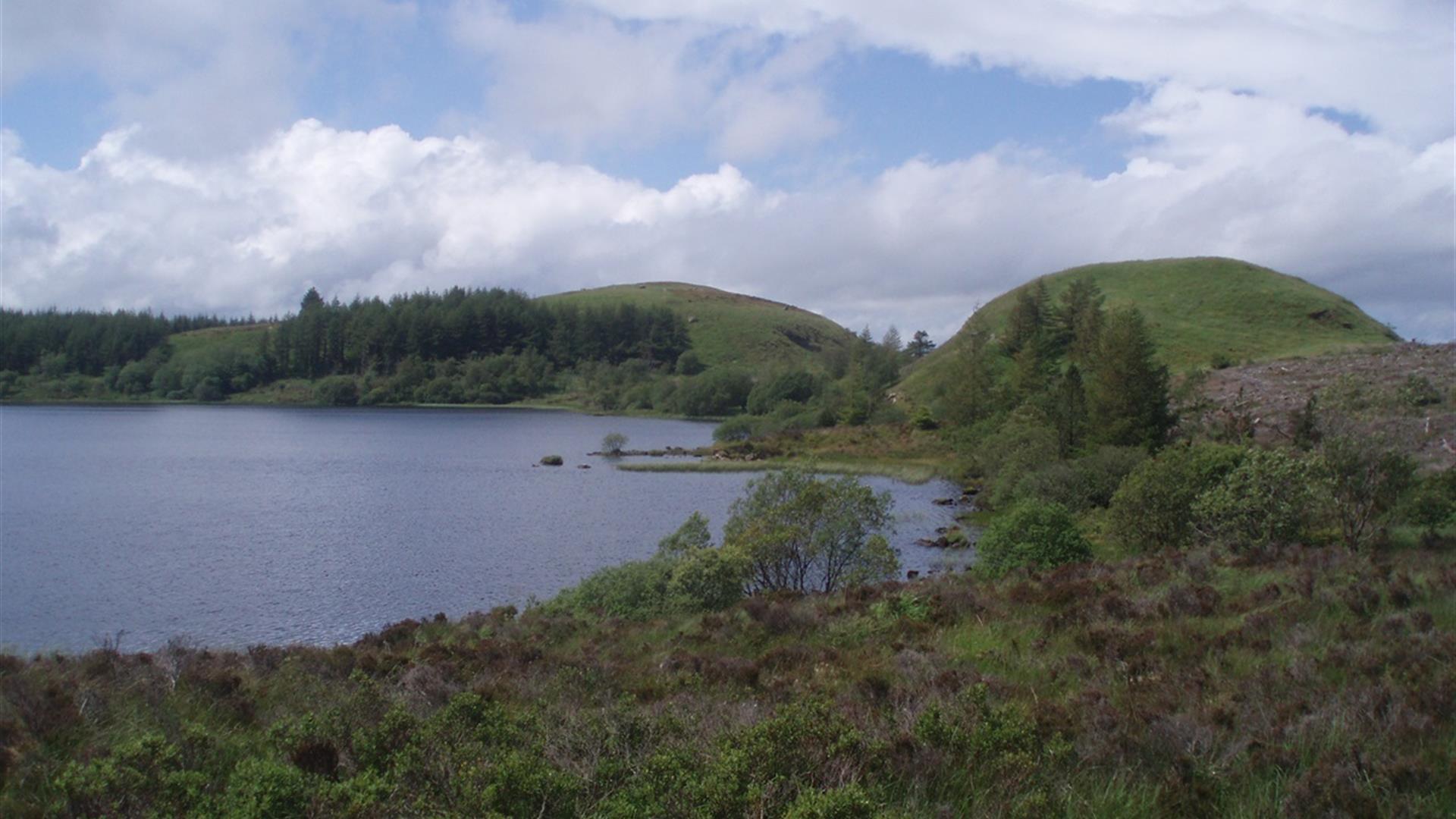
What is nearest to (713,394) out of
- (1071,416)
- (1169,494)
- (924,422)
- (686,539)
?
(924,422)

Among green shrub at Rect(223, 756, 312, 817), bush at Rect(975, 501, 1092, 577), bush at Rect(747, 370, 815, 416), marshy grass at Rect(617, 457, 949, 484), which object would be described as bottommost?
marshy grass at Rect(617, 457, 949, 484)

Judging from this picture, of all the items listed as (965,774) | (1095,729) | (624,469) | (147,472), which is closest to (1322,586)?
→ (1095,729)

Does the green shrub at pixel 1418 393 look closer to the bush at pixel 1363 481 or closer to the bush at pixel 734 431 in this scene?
the bush at pixel 1363 481

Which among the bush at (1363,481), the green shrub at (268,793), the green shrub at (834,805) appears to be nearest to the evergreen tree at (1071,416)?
the bush at (1363,481)

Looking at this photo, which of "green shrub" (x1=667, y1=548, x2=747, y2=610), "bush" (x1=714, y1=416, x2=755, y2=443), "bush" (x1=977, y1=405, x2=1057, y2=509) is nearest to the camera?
"green shrub" (x1=667, y1=548, x2=747, y2=610)

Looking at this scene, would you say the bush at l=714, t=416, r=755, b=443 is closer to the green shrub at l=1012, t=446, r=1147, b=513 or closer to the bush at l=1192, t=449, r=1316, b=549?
the green shrub at l=1012, t=446, r=1147, b=513

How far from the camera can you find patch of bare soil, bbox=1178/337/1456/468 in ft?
103

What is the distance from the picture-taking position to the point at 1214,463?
25547 mm

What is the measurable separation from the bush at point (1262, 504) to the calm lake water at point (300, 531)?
1380cm

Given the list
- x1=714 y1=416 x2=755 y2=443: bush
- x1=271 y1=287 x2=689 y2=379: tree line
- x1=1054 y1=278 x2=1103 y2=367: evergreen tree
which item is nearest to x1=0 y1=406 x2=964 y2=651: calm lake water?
x1=714 y1=416 x2=755 y2=443: bush

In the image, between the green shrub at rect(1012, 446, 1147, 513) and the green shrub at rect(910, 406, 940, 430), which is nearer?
the green shrub at rect(1012, 446, 1147, 513)

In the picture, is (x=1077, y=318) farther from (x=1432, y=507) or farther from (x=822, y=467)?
(x=1432, y=507)

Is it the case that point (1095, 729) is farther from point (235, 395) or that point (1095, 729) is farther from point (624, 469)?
point (235, 395)

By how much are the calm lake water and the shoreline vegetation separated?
9.00 m
